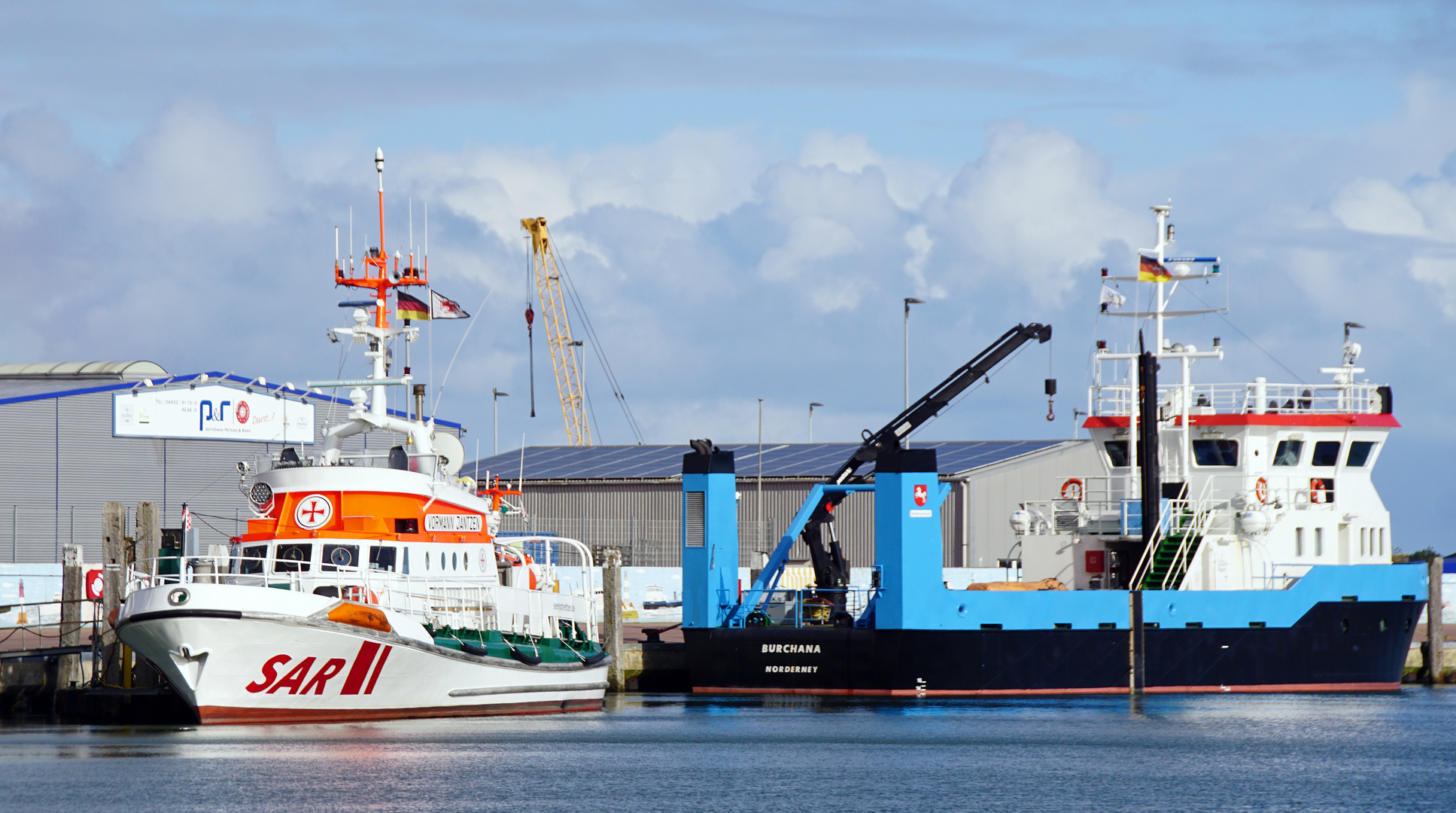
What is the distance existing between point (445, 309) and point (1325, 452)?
18.8m

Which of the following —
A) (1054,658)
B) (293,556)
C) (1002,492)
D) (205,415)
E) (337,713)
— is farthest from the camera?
(1002,492)

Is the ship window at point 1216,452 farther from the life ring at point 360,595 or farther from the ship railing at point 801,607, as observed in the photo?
the life ring at point 360,595

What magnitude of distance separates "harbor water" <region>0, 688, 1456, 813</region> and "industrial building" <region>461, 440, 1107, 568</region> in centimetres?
2885

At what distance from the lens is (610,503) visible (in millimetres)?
69125

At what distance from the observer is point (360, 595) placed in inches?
1171

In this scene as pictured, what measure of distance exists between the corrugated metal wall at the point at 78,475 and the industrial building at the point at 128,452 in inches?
0.9

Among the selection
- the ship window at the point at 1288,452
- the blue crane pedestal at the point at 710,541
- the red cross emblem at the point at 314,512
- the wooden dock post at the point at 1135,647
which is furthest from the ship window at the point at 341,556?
the ship window at the point at 1288,452

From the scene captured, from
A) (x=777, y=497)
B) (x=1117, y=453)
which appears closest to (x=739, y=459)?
(x=777, y=497)

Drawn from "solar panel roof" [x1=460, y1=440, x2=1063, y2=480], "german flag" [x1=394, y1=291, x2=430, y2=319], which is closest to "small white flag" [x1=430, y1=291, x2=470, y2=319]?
"german flag" [x1=394, y1=291, x2=430, y2=319]

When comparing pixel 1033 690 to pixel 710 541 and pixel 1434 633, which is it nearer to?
pixel 710 541

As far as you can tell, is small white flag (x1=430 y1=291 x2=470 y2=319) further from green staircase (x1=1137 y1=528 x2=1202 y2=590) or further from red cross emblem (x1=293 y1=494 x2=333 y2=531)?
green staircase (x1=1137 y1=528 x2=1202 y2=590)

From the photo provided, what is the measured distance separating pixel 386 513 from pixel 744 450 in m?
44.0

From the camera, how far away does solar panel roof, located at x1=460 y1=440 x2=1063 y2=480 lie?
6762cm

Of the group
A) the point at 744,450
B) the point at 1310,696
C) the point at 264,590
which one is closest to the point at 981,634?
the point at 1310,696
